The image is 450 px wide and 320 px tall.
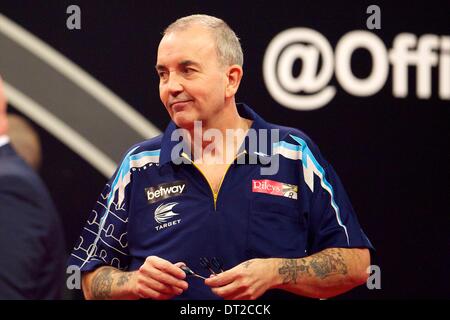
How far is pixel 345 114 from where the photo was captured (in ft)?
11.3

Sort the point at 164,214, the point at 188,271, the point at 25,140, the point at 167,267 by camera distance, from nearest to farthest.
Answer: the point at 167,267 < the point at 188,271 < the point at 164,214 < the point at 25,140

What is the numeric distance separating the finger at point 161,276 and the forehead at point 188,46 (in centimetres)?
74

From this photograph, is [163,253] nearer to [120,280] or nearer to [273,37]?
[120,280]

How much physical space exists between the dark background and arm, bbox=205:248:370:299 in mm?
361

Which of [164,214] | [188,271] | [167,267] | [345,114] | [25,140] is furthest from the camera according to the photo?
[345,114]

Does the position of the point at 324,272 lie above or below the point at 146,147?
below

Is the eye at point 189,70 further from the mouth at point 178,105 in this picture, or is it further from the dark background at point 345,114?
the dark background at point 345,114

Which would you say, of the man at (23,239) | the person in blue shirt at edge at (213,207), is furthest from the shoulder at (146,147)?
the man at (23,239)

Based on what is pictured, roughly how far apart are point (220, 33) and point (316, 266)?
0.92 meters

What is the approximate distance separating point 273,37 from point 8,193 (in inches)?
49.5

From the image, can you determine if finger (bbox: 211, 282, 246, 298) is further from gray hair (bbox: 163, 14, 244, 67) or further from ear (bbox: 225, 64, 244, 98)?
gray hair (bbox: 163, 14, 244, 67)

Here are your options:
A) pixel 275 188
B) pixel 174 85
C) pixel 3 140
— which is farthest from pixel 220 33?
pixel 3 140

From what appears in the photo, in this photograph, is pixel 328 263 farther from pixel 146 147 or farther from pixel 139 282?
pixel 146 147
